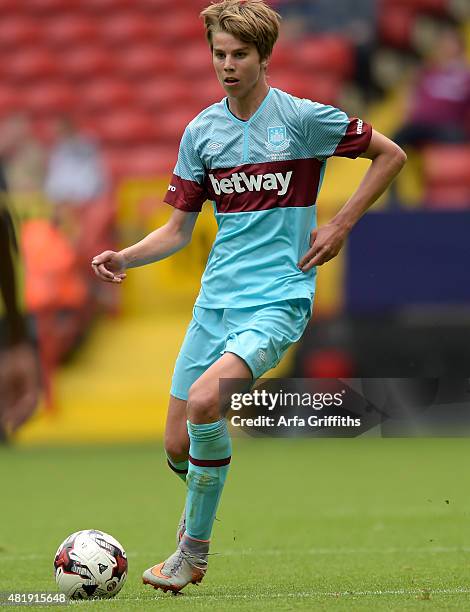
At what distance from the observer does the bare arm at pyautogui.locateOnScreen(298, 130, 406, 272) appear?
5141 millimetres

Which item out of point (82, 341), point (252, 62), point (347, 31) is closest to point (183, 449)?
point (252, 62)

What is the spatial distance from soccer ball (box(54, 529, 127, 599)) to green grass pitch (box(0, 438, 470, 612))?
88 millimetres

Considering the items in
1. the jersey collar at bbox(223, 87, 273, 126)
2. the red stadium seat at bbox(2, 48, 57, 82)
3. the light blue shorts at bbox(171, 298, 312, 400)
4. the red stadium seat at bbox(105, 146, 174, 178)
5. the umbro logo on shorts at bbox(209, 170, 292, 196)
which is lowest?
the red stadium seat at bbox(105, 146, 174, 178)

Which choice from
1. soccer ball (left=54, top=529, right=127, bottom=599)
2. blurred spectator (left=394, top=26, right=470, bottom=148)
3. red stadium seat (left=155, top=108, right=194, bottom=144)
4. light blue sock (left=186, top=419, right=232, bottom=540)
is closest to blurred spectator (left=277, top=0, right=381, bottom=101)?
blurred spectator (left=394, top=26, right=470, bottom=148)

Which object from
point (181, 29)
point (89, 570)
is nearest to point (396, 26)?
point (181, 29)

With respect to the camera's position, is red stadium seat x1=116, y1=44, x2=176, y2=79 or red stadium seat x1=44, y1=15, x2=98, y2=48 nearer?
red stadium seat x1=116, y1=44, x2=176, y2=79

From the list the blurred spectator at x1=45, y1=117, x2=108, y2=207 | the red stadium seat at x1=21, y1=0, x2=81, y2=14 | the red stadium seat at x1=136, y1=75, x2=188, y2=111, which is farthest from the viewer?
the red stadium seat at x1=21, y1=0, x2=81, y2=14

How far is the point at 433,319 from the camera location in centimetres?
1181

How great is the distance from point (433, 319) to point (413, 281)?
1.24ft

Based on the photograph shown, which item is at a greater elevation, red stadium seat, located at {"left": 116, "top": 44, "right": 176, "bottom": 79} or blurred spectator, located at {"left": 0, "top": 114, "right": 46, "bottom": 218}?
red stadium seat, located at {"left": 116, "top": 44, "right": 176, "bottom": 79}

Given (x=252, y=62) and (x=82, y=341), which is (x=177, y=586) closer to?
(x=252, y=62)

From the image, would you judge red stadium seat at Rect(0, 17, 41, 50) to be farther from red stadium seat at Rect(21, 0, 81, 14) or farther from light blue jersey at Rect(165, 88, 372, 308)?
light blue jersey at Rect(165, 88, 372, 308)

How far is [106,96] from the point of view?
1683cm

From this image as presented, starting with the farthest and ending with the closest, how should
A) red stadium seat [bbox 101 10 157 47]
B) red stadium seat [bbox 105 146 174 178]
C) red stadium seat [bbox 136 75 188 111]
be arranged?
red stadium seat [bbox 101 10 157 47] → red stadium seat [bbox 136 75 188 111] → red stadium seat [bbox 105 146 174 178]
